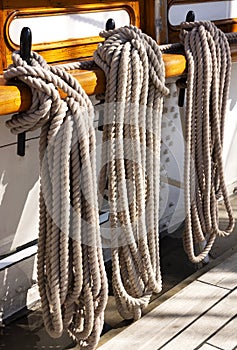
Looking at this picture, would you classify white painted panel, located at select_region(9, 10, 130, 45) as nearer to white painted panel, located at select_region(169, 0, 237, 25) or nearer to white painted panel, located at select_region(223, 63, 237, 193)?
white painted panel, located at select_region(169, 0, 237, 25)

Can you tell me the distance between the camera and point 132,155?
6.17ft

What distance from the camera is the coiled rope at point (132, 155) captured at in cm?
182

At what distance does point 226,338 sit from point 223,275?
468 millimetres

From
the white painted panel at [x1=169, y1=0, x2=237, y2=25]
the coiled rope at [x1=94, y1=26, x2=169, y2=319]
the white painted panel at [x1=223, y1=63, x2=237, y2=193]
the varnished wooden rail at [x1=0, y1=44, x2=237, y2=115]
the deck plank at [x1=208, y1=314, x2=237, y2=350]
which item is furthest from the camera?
the white painted panel at [x1=223, y1=63, x2=237, y2=193]

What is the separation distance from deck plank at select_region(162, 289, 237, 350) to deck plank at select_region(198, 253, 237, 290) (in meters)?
0.10

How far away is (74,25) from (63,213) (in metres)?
0.79

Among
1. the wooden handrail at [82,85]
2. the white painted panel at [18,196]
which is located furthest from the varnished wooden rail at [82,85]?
the white painted panel at [18,196]

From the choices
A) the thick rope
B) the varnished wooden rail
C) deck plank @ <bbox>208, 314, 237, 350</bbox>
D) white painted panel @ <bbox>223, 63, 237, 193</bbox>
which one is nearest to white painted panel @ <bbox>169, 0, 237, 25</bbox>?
white painted panel @ <bbox>223, 63, 237, 193</bbox>

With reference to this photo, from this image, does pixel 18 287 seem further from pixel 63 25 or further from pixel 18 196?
pixel 63 25

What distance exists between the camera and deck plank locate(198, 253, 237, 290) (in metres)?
2.39

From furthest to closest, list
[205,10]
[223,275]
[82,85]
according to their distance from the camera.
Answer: [205,10] < [223,275] < [82,85]

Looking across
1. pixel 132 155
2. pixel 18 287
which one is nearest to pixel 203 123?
pixel 132 155

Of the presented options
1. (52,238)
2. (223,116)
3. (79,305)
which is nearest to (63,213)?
(52,238)

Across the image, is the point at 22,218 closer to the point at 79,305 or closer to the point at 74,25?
the point at 79,305
